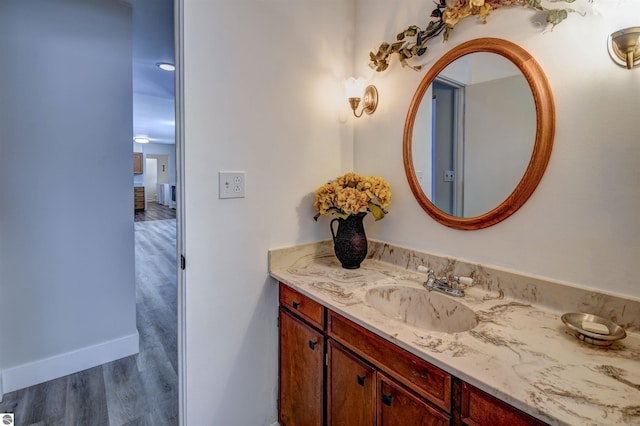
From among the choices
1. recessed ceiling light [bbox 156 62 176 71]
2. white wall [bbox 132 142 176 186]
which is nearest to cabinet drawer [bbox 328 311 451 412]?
recessed ceiling light [bbox 156 62 176 71]

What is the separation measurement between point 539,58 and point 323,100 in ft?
3.06

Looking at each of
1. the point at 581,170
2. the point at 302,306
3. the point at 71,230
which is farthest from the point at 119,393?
the point at 581,170

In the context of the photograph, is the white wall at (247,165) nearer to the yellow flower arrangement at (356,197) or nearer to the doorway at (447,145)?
the yellow flower arrangement at (356,197)

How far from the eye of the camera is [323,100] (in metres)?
1.64

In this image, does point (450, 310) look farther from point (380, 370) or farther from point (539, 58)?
point (539, 58)

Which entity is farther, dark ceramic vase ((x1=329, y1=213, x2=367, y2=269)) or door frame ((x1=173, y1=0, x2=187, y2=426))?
dark ceramic vase ((x1=329, y1=213, x2=367, y2=269))

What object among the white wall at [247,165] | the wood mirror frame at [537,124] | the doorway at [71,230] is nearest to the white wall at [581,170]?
the wood mirror frame at [537,124]

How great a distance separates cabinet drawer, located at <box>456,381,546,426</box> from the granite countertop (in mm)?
37

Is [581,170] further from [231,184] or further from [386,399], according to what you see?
[231,184]

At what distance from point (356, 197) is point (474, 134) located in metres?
0.55

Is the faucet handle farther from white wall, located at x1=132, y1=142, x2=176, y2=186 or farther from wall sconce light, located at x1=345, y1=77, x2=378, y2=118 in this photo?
white wall, located at x1=132, y1=142, x2=176, y2=186

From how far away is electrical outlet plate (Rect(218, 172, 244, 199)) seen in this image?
4.35ft

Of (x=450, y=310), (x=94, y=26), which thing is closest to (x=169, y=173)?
(x=94, y=26)

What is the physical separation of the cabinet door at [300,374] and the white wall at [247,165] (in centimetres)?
8
